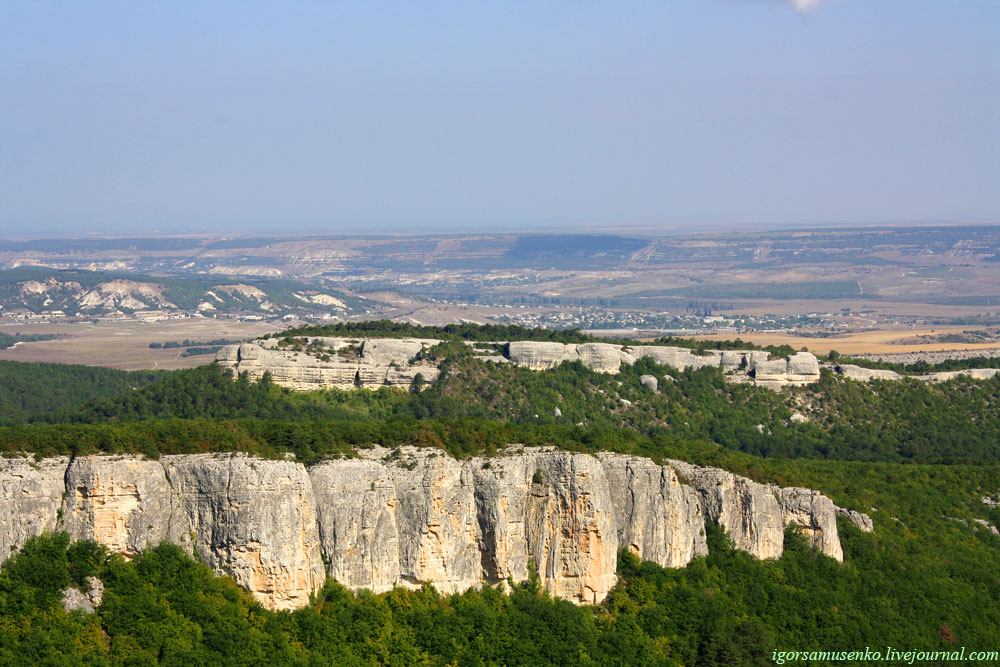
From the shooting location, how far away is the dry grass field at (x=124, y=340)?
116 m

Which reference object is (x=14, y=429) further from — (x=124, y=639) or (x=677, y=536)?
(x=677, y=536)

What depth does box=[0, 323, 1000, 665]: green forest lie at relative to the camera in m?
29.3

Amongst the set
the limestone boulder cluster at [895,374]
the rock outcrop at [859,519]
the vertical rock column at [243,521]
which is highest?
the vertical rock column at [243,521]

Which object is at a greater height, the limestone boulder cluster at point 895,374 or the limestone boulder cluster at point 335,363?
the limestone boulder cluster at point 335,363

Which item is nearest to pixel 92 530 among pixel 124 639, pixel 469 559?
pixel 124 639

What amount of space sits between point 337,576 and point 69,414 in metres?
28.9

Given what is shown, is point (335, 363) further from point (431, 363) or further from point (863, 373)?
point (863, 373)

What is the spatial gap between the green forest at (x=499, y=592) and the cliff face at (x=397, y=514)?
54 cm

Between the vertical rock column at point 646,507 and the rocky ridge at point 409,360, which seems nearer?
the vertical rock column at point 646,507

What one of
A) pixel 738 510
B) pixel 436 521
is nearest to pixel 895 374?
pixel 738 510

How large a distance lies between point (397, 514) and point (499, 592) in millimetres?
3883

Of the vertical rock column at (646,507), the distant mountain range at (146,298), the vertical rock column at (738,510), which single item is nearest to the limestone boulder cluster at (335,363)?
the vertical rock column at (738,510)

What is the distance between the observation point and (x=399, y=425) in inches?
1469

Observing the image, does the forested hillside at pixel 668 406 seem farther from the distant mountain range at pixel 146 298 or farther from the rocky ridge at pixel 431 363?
the distant mountain range at pixel 146 298
